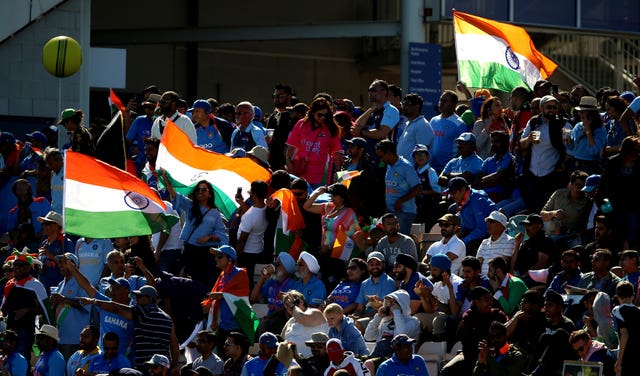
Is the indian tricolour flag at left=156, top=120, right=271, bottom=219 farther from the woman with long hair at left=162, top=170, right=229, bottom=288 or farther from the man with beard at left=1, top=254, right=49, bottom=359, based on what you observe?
the man with beard at left=1, top=254, right=49, bottom=359

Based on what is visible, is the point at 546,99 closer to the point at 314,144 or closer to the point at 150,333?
the point at 314,144

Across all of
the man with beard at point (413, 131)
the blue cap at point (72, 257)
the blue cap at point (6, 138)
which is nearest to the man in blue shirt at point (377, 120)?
the man with beard at point (413, 131)

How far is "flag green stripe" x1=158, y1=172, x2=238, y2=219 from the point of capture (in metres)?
19.3

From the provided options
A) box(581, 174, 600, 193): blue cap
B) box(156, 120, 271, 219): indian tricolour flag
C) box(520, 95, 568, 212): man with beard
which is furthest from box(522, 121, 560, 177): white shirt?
box(156, 120, 271, 219): indian tricolour flag

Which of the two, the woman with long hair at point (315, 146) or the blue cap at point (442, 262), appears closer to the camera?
the blue cap at point (442, 262)

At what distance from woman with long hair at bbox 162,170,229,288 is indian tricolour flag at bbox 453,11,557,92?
13.5ft

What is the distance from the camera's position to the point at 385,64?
1420 inches

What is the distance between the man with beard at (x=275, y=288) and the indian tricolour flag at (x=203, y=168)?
1305 mm

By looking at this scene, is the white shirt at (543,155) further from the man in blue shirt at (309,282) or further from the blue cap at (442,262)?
the man in blue shirt at (309,282)

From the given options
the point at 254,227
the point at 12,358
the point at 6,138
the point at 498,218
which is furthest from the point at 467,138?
the point at 6,138

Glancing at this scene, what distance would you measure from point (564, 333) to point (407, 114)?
6179 mm

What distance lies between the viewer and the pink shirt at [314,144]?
20031 millimetres

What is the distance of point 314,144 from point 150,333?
407cm

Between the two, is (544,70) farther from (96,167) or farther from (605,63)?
(605,63)
